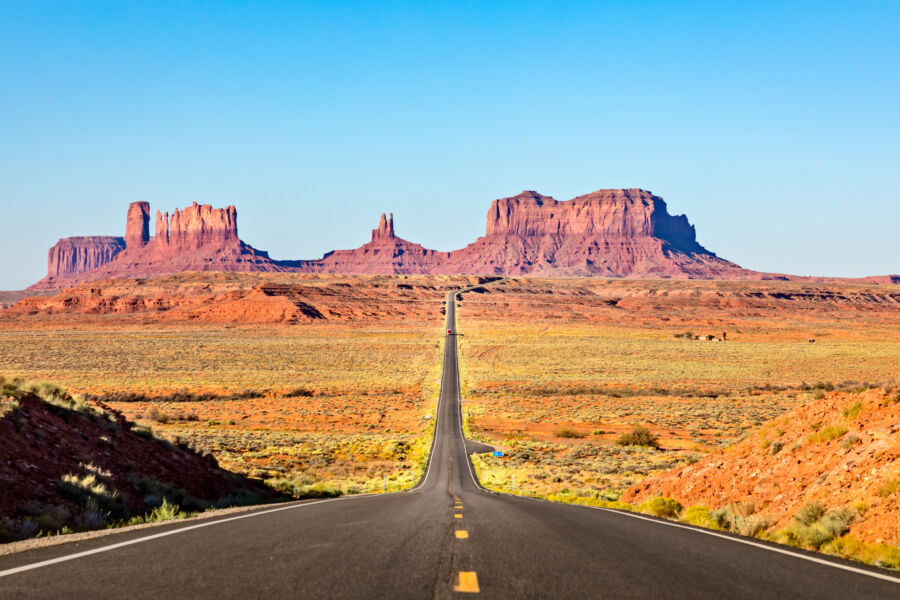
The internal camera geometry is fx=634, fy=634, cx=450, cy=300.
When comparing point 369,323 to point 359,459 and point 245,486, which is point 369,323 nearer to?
point 359,459

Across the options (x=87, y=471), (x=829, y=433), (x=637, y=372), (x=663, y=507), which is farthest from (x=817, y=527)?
(x=637, y=372)

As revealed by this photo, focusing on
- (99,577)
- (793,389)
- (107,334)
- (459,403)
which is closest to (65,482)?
(99,577)

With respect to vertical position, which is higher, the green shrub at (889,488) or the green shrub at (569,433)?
the green shrub at (889,488)

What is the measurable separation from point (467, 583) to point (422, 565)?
79 cm

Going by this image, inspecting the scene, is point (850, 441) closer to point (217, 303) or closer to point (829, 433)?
point (829, 433)

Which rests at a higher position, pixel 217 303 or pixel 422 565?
pixel 217 303

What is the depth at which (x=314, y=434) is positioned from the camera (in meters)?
38.7

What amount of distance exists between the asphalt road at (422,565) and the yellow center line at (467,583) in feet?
0.06

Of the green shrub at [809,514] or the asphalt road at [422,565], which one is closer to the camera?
the asphalt road at [422,565]

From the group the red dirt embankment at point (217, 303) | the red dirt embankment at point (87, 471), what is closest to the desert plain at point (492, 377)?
the red dirt embankment at point (217, 303)

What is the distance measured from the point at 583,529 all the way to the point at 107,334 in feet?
392

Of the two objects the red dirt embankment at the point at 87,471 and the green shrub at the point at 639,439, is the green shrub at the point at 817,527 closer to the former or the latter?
the red dirt embankment at the point at 87,471

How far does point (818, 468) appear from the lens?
1098 centimetres

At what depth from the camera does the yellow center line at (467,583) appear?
5082mm
